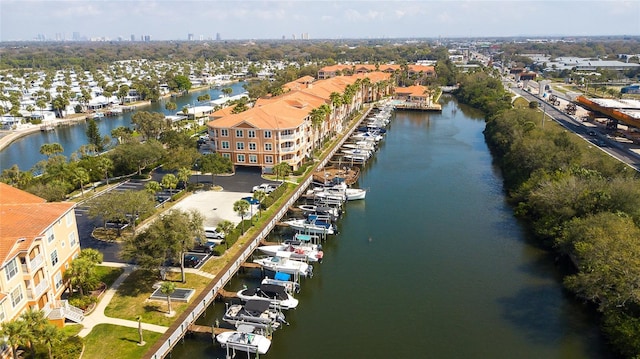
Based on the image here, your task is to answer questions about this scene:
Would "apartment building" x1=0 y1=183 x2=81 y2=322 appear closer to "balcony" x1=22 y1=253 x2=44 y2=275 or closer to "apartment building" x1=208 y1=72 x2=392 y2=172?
"balcony" x1=22 y1=253 x2=44 y2=275

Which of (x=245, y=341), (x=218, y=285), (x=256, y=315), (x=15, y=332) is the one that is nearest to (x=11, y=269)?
(x=15, y=332)

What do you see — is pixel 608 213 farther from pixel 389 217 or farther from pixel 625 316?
pixel 389 217

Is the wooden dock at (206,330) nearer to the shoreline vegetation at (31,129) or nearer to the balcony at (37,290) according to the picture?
the balcony at (37,290)

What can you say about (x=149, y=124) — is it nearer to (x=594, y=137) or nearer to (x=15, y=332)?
(x=15, y=332)

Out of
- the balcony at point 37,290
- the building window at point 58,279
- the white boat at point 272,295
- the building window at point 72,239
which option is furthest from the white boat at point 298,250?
→ the balcony at point 37,290

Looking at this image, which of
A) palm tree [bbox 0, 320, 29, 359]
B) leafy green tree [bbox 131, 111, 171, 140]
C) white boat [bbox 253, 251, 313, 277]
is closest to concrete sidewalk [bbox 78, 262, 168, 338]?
palm tree [bbox 0, 320, 29, 359]

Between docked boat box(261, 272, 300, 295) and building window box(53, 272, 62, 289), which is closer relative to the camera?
building window box(53, 272, 62, 289)

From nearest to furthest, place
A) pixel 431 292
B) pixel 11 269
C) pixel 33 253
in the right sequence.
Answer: pixel 11 269
pixel 33 253
pixel 431 292
